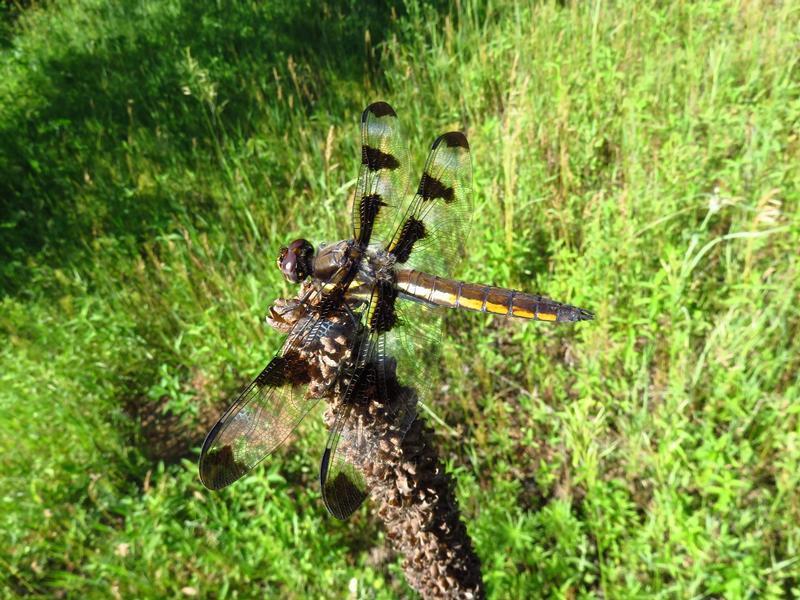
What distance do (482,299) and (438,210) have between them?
328mm

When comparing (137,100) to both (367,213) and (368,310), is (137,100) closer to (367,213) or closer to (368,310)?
(367,213)

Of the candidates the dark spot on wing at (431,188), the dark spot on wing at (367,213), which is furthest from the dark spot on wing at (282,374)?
the dark spot on wing at (431,188)

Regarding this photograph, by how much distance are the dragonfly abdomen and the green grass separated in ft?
1.41

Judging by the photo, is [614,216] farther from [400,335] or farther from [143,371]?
[143,371]

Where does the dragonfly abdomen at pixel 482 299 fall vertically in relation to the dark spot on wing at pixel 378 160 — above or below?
below

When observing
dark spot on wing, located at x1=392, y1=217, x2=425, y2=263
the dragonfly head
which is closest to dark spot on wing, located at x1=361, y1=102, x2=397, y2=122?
dark spot on wing, located at x1=392, y1=217, x2=425, y2=263

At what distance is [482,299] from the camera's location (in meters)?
1.78

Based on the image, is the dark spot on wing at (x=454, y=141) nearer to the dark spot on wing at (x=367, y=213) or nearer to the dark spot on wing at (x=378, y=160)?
the dark spot on wing at (x=378, y=160)

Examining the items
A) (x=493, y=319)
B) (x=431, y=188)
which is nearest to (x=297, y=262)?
(x=431, y=188)

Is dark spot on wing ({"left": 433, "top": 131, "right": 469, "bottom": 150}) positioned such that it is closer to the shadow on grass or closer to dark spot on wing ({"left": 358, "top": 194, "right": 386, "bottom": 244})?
dark spot on wing ({"left": 358, "top": 194, "right": 386, "bottom": 244})

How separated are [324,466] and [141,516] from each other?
4.90 feet

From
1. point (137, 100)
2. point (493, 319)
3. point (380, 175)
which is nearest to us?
point (380, 175)

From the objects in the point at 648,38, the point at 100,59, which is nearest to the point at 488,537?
the point at 648,38

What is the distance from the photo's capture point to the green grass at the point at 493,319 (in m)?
1.92
